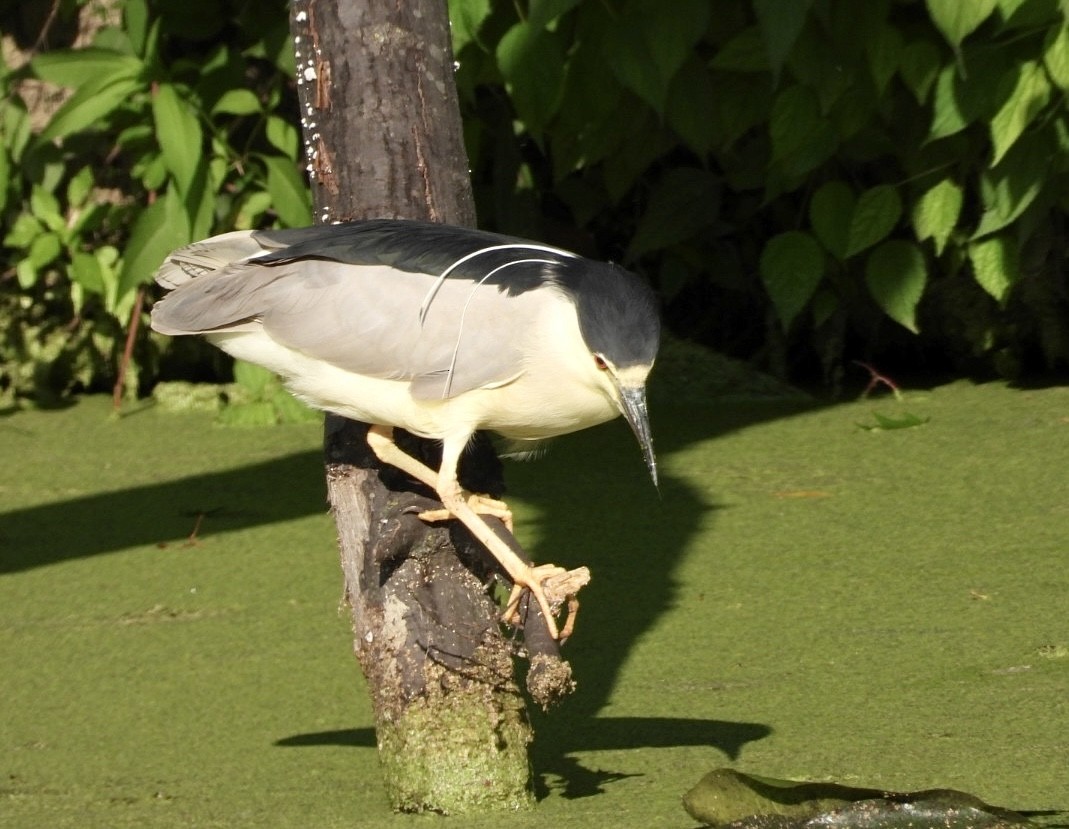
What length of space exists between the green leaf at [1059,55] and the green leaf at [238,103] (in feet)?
6.85

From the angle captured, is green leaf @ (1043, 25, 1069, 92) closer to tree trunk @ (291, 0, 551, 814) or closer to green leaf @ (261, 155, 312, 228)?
tree trunk @ (291, 0, 551, 814)

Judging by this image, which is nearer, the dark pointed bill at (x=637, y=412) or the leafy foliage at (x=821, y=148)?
the dark pointed bill at (x=637, y=412)

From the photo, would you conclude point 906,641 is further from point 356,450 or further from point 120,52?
point 120,52

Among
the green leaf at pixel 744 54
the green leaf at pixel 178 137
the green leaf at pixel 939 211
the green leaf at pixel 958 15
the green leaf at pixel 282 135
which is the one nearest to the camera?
the green leaf at pixel 958 15

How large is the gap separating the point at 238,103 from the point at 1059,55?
7.12ft

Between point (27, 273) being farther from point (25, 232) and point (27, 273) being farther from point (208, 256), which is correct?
point (208, 256)

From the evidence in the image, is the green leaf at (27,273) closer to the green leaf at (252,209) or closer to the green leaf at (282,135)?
the green leaf at (252,209)

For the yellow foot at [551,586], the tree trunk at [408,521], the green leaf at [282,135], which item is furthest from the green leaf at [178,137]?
the yellow foot at [551,586]

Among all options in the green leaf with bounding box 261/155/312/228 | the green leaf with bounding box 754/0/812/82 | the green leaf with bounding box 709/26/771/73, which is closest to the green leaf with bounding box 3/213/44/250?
the green leaf with bounding box 261/155/312/228

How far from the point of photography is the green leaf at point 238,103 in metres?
4.39

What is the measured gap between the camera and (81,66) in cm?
433

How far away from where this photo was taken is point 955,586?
3.07 metres

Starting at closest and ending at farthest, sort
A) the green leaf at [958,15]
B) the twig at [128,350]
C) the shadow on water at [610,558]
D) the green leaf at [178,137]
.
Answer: the shadow on water at [610,558]
the green leaf at [958,15]
the green leaf at [178,137]
the twig at [128,350]

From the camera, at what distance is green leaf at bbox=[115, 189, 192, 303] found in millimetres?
4285
